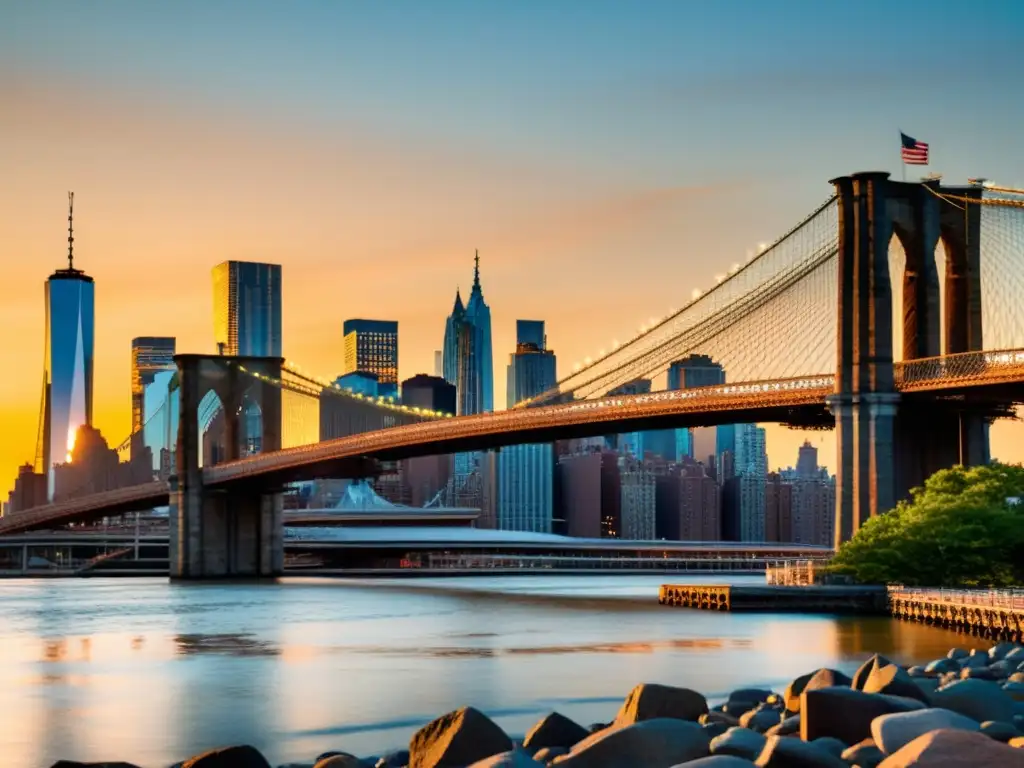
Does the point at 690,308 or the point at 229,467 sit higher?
the point at 690,308

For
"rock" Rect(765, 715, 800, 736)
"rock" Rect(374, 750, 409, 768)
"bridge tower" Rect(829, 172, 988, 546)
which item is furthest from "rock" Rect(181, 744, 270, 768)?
"bridge tower" Rect(829, 172, 988, 546)

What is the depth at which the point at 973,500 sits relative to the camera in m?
53.7

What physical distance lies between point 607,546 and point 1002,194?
83.5 metres

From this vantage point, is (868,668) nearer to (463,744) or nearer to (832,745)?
(832,745)

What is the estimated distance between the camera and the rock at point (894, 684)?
19.7 metres

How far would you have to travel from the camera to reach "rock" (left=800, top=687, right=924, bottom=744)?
55.1 ft

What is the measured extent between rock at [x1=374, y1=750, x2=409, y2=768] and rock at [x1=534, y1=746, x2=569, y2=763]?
2.04 m

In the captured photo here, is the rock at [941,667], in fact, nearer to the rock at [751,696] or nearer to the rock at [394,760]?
the rock at [751,696]

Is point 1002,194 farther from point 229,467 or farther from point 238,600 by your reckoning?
point 229,467

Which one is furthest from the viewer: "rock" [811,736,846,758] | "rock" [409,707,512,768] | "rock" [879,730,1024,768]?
"rock" [409,707,512,768]

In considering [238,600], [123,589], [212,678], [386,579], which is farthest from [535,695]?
[386,579]

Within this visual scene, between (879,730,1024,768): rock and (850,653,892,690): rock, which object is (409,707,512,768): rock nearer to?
(879,730,1024,768): rock

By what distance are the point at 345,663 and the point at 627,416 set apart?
1109 inches

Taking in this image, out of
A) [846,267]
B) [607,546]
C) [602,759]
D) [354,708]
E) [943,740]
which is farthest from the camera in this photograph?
[607,546]
